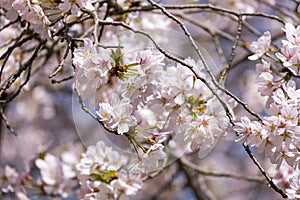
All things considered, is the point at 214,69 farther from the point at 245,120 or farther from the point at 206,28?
the point at 245,120

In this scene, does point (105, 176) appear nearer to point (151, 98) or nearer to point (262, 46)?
point (151, 98)

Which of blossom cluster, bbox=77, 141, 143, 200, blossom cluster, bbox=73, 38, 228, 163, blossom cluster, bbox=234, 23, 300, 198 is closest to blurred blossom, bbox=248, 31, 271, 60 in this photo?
blossom cluster, bbox=234, 23, 300, 198

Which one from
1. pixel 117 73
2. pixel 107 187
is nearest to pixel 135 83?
pixel 117 73

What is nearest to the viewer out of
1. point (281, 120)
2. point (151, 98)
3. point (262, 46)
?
point (281, 120)

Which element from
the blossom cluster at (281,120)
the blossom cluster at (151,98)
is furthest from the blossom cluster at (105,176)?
the blossom cluster at (281,120)

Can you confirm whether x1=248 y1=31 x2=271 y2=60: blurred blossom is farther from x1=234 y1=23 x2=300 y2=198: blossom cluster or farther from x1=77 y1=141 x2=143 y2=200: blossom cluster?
x1=77 y1=141 x2=143 y2=200: blossom cluster

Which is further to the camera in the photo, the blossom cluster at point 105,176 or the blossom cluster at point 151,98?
the blossom cluster at point 105,176

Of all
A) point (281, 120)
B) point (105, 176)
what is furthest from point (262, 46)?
point (105, 176)

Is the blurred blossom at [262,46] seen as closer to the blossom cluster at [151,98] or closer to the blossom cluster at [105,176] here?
the blossom cluster at [151,98]
